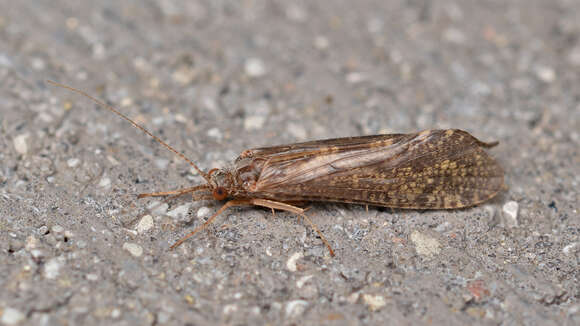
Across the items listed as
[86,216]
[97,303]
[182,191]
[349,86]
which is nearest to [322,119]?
[349,86]

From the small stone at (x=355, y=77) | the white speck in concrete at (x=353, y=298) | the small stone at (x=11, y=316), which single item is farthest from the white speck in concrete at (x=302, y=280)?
the small stone at (x=355, y=77)

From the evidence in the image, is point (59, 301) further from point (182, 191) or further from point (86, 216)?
point (182, 191)

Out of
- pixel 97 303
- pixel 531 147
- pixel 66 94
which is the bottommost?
pixel 97 303

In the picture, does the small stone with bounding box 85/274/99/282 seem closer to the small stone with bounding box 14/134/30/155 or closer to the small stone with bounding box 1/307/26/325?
the small stone with bounding box 1/307/26/325

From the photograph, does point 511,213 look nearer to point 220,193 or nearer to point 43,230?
point 220,193

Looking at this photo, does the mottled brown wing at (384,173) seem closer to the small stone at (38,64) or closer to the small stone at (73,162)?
the small stone at (73,162)

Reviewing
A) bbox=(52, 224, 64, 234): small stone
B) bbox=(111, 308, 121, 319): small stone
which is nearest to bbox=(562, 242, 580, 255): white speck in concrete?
bbox=(111, 308, 121, 319): small stone

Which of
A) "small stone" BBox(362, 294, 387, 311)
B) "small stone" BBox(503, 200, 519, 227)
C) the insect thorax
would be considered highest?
the insect thorax
